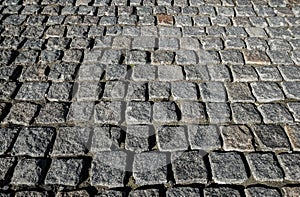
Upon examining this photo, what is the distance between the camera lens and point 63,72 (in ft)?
11.3

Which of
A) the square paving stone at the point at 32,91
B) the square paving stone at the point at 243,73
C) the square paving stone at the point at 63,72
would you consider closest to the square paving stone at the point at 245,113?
the square paving stone at the point at 243,73

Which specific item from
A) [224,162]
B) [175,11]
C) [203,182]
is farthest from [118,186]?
[175,11]

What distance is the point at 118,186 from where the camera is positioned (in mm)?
2420

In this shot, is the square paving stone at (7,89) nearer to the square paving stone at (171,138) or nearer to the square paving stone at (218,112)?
the square paving stone at (171,138)

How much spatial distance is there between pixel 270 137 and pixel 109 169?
1469 millimetres

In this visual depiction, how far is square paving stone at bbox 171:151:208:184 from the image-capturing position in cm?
246

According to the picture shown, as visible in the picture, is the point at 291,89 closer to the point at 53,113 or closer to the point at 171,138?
the point at 171,138

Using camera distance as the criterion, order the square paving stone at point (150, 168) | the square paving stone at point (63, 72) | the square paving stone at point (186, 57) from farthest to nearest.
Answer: the square paving stone at point (186, 57) < the square paving stone at point (63, 72) < the square paving stone at point (150, 168)

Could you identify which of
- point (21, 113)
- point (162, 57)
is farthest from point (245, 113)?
point (21, 113)

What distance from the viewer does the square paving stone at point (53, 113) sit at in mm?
2928

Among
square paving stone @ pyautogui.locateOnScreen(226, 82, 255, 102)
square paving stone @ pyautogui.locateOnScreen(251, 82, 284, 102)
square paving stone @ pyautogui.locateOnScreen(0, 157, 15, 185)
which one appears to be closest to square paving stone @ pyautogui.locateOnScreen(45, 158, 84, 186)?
square paving stone @ pyautogui.locateOnScreen(0, 157, 15, 185)

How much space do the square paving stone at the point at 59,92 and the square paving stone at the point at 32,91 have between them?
0.07 metres

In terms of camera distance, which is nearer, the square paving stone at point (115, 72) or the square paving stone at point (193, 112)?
the square paving stone at point (193, 112)

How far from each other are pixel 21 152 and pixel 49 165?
0.99 feet
